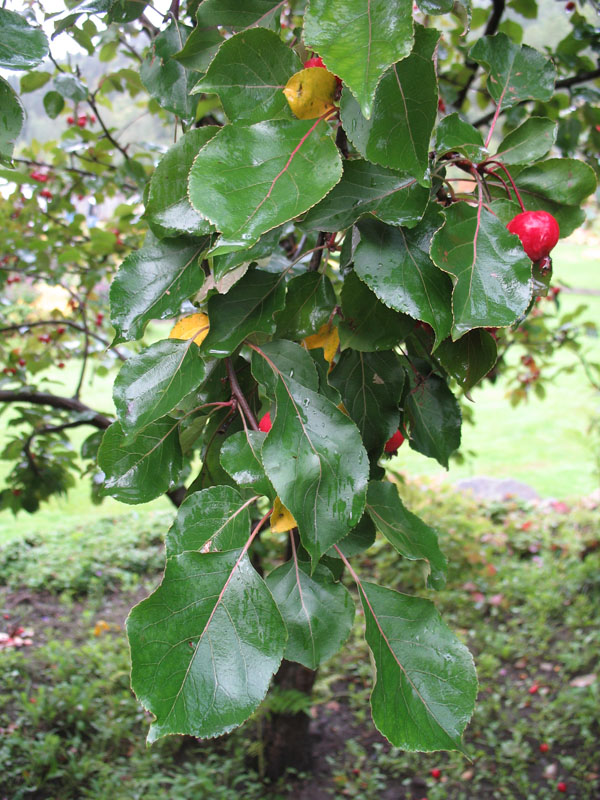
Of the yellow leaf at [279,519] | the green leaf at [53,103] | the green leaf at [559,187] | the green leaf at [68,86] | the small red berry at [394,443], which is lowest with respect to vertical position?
the yellow leaf at [279,519]

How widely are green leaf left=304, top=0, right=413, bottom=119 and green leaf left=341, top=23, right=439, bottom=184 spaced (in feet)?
0.20

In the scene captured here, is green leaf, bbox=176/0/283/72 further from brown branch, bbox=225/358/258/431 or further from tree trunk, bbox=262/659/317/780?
tree trunk, bbox=262/659/317/780

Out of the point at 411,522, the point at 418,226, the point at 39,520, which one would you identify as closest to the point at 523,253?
the point at 418,226

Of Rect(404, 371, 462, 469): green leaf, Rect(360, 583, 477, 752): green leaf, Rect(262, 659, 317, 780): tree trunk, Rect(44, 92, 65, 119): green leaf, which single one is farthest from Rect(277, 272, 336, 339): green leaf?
Rect(262, 659, 317, 780): tree trunk

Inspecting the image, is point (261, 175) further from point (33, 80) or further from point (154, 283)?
point (33, 80)

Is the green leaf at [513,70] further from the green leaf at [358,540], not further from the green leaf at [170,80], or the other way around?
the green leaf at [358,540]

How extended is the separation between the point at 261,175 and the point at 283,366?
17 cm

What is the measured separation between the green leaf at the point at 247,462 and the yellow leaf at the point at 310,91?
0.82ft

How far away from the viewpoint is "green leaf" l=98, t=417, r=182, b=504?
0.57 meters

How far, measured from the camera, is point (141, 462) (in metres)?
0.59

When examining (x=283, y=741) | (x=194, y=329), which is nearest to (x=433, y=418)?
(x=194, y=329)

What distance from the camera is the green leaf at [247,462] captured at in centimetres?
51

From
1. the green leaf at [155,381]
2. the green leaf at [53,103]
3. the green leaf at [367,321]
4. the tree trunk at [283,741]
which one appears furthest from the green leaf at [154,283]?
the tree trunk at [283,741]

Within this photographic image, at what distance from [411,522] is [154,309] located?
0.30 m
